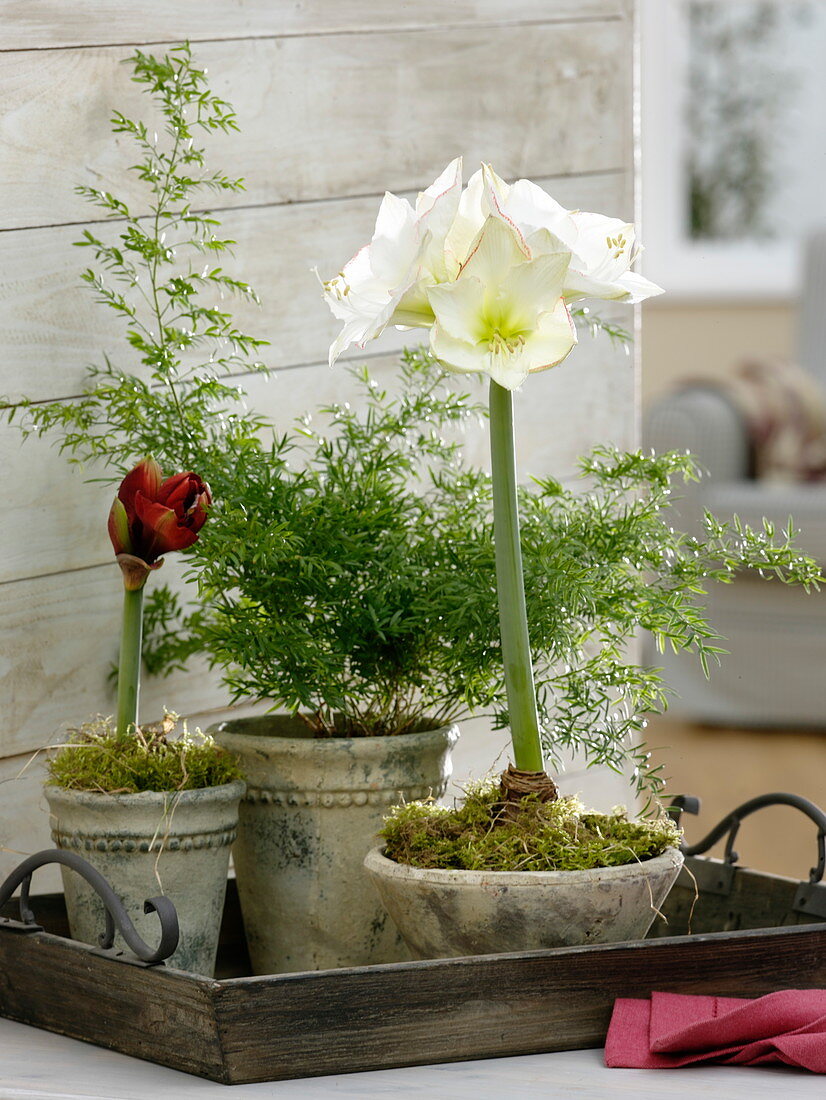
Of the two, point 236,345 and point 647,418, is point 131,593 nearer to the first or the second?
point 236,345

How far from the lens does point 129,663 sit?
983 mm

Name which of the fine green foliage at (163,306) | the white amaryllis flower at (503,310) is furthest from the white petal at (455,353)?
the fine green foliage at (163,306)

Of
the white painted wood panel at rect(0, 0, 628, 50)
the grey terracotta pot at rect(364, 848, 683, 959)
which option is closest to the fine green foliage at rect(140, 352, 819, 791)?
the grey terracotta pot at rect(364, 848, 683, 959)

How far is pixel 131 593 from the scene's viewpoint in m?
0.98

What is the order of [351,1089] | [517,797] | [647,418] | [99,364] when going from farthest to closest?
1. [647,418]
2. [99,364]
3. [517,797]
4. [351,1089]

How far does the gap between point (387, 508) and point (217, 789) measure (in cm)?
23

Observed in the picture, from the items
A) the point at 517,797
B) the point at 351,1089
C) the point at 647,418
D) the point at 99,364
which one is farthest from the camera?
the point at 647,418

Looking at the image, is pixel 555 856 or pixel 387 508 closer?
pixel 555 856

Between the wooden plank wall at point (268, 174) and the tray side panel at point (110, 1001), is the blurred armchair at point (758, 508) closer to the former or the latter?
the wooden plank wall at point (268, 174)

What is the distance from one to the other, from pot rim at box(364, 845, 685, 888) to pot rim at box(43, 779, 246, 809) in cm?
12

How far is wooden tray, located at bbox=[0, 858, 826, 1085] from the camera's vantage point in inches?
32.6

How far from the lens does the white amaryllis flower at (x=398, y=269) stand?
88 centimetres

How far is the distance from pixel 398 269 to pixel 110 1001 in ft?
1.55

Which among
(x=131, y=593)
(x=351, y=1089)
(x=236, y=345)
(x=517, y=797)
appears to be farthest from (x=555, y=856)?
(x=236, y=345)
